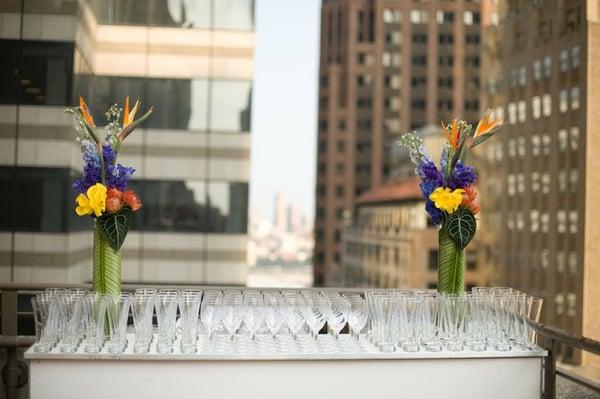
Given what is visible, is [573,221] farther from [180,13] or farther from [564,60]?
[180,13]

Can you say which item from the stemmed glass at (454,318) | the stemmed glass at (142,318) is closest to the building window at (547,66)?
the stemmed glass at (454,318)

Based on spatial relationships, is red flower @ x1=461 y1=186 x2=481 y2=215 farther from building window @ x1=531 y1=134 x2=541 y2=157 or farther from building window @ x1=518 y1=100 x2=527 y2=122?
building window @ x1=518 y1=100 x2=527 y2=122

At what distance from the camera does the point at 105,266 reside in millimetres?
4793

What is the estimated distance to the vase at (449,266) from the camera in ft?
16.4

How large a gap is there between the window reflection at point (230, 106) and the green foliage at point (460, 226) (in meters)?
6.97

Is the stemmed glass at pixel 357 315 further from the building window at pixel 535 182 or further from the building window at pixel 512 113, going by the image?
the building window at pixel 512 113

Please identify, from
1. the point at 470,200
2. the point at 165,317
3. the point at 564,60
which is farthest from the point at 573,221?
the point at 165,317

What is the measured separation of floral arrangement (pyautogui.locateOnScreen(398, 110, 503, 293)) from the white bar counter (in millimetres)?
638

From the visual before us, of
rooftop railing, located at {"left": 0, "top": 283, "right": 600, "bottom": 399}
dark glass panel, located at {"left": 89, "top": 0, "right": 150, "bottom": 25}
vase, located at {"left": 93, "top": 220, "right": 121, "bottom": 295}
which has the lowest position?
rooftop railing, located at {"left": 0, "top": 283, "right": 600, "bottom": 399}

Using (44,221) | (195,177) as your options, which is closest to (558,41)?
(195,177)

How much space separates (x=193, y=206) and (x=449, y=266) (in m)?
7.13

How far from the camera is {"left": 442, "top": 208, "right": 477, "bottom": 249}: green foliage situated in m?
4.99

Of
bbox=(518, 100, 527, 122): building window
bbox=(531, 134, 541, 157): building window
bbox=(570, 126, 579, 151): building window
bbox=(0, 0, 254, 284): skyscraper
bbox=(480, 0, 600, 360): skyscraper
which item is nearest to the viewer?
bbox=(0, 0, 254, 284): skyscraper

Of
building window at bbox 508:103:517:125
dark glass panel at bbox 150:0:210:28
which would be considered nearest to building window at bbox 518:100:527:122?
building window at bbox 508:103:517:125
